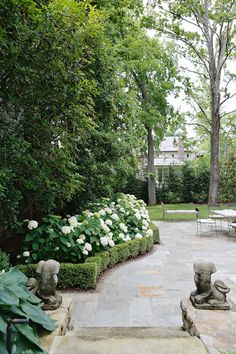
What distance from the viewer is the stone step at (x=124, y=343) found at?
2.26m

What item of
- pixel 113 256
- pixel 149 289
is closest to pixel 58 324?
pixel 149 289

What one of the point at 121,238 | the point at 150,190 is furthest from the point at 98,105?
the point at 150,190

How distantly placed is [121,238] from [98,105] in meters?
2.92

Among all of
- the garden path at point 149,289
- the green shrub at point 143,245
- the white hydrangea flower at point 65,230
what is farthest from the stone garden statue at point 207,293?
the green shrub at point 143,245

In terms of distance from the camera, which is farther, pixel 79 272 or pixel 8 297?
pixel 79 272

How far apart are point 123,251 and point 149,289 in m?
1.55

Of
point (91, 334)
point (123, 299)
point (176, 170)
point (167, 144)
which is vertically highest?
point (167, 144)

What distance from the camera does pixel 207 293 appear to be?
304 centimetres

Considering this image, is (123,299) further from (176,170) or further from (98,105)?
(176,170)

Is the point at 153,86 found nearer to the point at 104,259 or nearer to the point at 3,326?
the point at 104,259

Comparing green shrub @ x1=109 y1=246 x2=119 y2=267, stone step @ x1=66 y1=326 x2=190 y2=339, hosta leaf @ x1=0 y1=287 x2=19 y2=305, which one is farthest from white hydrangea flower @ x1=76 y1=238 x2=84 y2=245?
hosta leaf @ x1=0 y1=287 x2=19 y2=305

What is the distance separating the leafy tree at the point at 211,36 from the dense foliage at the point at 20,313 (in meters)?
14.5

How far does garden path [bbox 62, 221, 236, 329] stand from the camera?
11.9 ft

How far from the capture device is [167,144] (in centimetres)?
3678
